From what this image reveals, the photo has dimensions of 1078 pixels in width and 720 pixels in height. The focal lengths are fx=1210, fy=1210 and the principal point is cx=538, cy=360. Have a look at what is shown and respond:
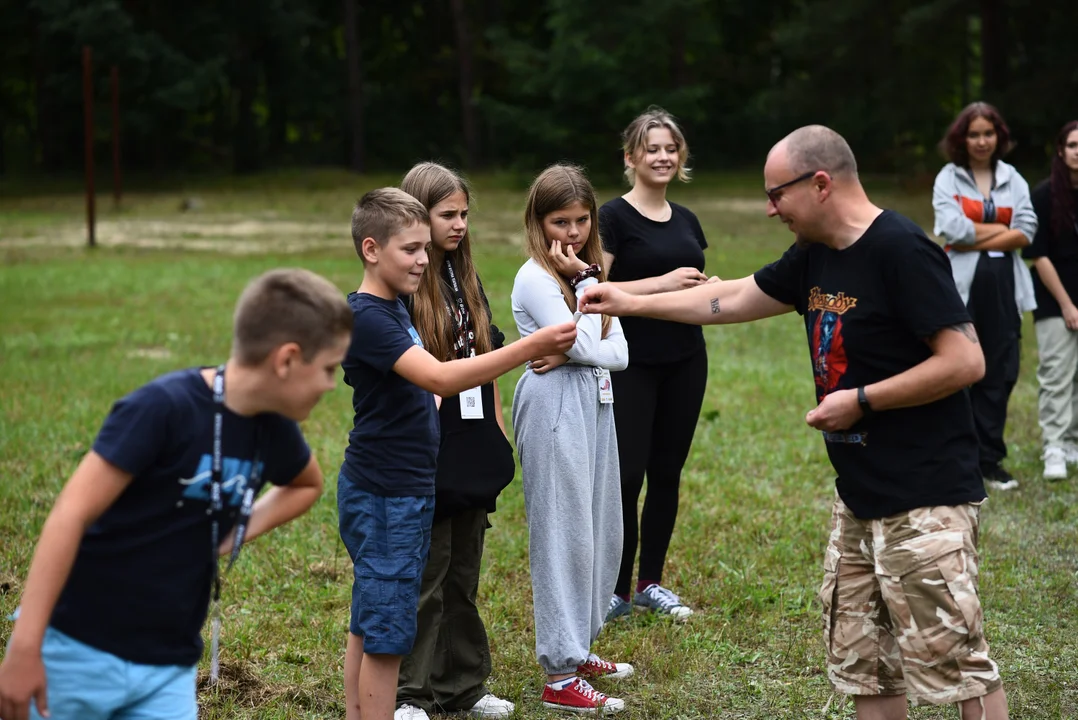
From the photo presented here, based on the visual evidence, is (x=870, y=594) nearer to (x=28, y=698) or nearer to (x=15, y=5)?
(x=28, y=698)

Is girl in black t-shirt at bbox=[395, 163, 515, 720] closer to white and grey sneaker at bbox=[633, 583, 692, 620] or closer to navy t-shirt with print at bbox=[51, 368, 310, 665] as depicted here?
white and grey sneaker at bbox=[633, 583, 692, 620]

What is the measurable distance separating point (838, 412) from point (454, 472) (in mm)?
1357

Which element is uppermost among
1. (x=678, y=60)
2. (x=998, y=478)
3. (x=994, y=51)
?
(x=678, y=60)

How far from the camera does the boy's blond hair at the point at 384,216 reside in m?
3.58

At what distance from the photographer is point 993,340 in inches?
291

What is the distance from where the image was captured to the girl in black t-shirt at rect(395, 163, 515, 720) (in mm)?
4055

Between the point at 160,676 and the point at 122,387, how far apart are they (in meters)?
8.12

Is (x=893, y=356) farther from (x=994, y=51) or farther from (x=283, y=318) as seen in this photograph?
(x=994, y=51)

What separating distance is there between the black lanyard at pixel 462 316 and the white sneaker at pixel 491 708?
1251 millimetres

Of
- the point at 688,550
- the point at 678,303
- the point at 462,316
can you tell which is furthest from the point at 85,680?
the point at 688,550

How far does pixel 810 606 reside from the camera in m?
5.42

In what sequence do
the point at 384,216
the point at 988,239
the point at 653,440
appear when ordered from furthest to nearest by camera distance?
the point at 988,239 < the point at 653,440 < the point at 384,216

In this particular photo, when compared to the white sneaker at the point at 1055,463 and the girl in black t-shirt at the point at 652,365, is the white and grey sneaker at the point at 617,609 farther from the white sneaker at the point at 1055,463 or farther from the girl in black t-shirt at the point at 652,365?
the white sneaker at the point at 1055,463

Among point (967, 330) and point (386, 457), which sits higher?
point (967, 330)
